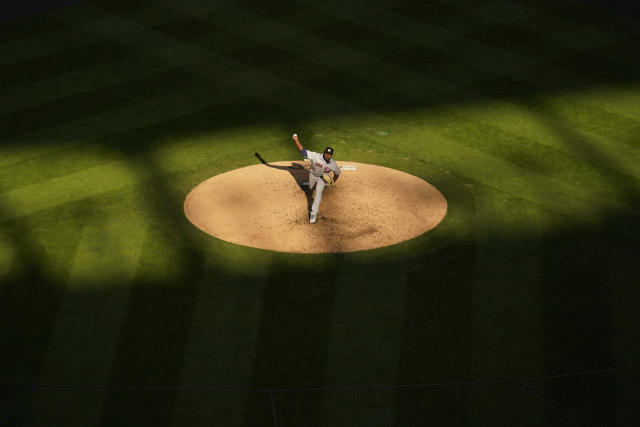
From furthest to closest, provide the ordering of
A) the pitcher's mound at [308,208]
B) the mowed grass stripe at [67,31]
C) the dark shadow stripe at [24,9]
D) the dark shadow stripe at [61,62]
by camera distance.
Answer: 1. the dark shadow stripe at [24,9]
2. the mowed grass stripe at [67,31]
3. the dark shadow stripe at [61,62]
4. the pitcher's mound at [308,208]

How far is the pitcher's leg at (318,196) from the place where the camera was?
1449 cm

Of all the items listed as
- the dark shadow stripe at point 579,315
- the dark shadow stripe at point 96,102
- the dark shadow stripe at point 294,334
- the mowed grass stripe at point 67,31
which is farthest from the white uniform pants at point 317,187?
the mowed grass stripe at point 67,31

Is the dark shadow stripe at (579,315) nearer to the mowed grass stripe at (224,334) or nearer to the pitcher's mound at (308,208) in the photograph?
the pitcher's mound at (308,208)

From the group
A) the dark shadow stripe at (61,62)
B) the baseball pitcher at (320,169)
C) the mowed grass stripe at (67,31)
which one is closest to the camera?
the baseball pitcher at (320,169)

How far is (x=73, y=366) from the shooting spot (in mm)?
11016

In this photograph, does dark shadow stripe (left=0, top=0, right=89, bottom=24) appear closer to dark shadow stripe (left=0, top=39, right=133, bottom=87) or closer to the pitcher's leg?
dark shadow stripe (left=0, top=39, right=133, bottom=87)

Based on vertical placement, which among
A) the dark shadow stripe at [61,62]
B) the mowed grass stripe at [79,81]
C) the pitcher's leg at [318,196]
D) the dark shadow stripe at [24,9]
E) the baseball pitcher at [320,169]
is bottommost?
the dark shadow stripe at [24,9]

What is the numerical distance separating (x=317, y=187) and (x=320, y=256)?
166cm

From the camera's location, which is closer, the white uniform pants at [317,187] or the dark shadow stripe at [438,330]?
the dark shadow stripe at [438,330]

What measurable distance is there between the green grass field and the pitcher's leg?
1.24m

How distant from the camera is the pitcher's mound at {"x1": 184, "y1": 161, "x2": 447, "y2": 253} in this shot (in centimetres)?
1414

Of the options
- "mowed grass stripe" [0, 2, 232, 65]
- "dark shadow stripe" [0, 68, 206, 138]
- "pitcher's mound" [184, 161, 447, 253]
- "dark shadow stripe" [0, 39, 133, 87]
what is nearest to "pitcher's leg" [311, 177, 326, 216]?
"pitcher's mound" [184, 161, 447, 253]

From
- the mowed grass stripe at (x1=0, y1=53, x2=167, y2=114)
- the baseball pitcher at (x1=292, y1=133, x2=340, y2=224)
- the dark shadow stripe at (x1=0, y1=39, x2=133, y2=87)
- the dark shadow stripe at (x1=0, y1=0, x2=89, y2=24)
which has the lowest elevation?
the dark shadow stripe at (x1=0, y1=0, x2=89, y2=24)

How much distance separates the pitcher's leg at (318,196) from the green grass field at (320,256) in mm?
1241
